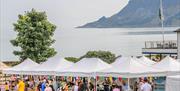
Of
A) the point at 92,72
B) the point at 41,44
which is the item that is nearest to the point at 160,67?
the point at 92,72

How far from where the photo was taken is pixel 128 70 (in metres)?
29.8

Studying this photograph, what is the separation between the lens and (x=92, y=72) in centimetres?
3158

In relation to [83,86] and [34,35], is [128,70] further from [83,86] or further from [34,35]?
[34,35]

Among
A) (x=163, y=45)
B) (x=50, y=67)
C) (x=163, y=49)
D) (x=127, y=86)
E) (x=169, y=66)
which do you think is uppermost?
(x=163, y=45)

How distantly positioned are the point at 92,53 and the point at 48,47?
6386mm

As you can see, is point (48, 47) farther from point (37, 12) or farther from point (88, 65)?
point (88, 65)

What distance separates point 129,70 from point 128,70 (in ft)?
0.18

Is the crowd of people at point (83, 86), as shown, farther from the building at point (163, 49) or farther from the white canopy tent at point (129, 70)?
the building at point (163, 49)

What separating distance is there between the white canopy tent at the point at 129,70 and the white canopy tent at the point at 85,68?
122cm

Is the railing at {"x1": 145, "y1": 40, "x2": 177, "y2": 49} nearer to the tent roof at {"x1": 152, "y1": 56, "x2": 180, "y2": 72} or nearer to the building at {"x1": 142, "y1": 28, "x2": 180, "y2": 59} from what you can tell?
the building at {"x1": 142, "y1": 28, "x2": 180, "y2": 59}

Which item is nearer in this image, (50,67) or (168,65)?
(168,65)

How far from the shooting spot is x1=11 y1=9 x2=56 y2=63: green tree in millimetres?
61594

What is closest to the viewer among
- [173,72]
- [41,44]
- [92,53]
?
[173,72]

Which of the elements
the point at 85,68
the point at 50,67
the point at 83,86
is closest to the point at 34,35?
the point at 50,67
